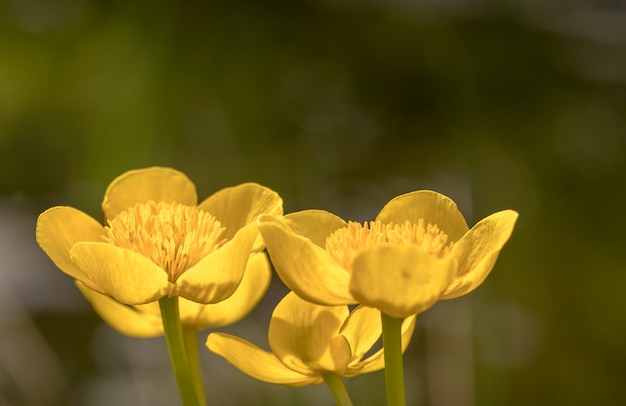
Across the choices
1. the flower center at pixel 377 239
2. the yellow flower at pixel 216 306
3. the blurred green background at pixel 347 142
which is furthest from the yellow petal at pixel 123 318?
the blurred green background at pixel 347 142

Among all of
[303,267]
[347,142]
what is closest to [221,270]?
[303,267]

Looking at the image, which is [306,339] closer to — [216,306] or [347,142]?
[216,306]

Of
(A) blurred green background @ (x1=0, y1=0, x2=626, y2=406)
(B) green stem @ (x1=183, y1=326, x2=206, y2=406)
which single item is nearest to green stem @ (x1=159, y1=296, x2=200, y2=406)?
(B) green stem @ (x1=183, y1=326, x2=206, y2=406)

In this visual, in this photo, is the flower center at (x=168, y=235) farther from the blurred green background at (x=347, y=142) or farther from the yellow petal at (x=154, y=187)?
the blurred green background at (x=347, y=142)

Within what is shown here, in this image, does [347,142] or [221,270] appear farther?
[347,142]

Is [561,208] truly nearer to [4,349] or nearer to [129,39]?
[129,39]

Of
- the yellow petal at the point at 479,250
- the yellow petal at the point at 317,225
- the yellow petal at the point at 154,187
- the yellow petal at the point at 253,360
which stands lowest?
the yellow petal at the point at 253,360
